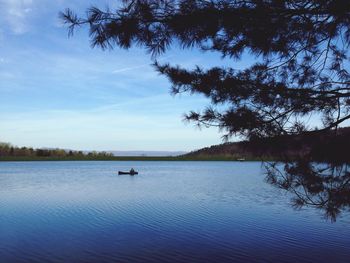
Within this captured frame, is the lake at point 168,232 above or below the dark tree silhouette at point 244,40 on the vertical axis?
below

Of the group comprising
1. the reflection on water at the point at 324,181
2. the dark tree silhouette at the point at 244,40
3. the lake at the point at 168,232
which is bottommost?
the lake at the point at 168,232

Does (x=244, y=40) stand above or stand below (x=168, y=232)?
above

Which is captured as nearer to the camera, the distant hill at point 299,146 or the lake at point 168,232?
the distant hill at point 299,146

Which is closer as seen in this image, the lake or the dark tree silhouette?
the dark tree silhouette

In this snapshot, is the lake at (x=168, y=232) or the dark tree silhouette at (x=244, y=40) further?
the lake at (x=168, y=232)

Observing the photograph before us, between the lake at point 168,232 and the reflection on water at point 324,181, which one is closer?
the reflection on water at point 324,181

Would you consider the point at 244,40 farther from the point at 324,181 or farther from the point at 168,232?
the point at 168,232

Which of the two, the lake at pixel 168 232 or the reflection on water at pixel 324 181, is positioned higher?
the reflection on water at pixel 324 181

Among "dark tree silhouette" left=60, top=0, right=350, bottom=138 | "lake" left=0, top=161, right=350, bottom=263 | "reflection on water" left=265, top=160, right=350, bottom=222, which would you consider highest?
"dark tree silhouette" left=60, top=0, right=350, bottom=138

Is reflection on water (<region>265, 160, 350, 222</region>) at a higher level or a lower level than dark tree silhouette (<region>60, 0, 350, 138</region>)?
lower

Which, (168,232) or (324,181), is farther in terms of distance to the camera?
(168,232)

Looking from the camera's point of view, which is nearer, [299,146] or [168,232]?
[299,146]

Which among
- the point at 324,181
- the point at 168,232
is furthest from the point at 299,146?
the point at 168,232

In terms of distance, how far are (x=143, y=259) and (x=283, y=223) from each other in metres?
8.12
